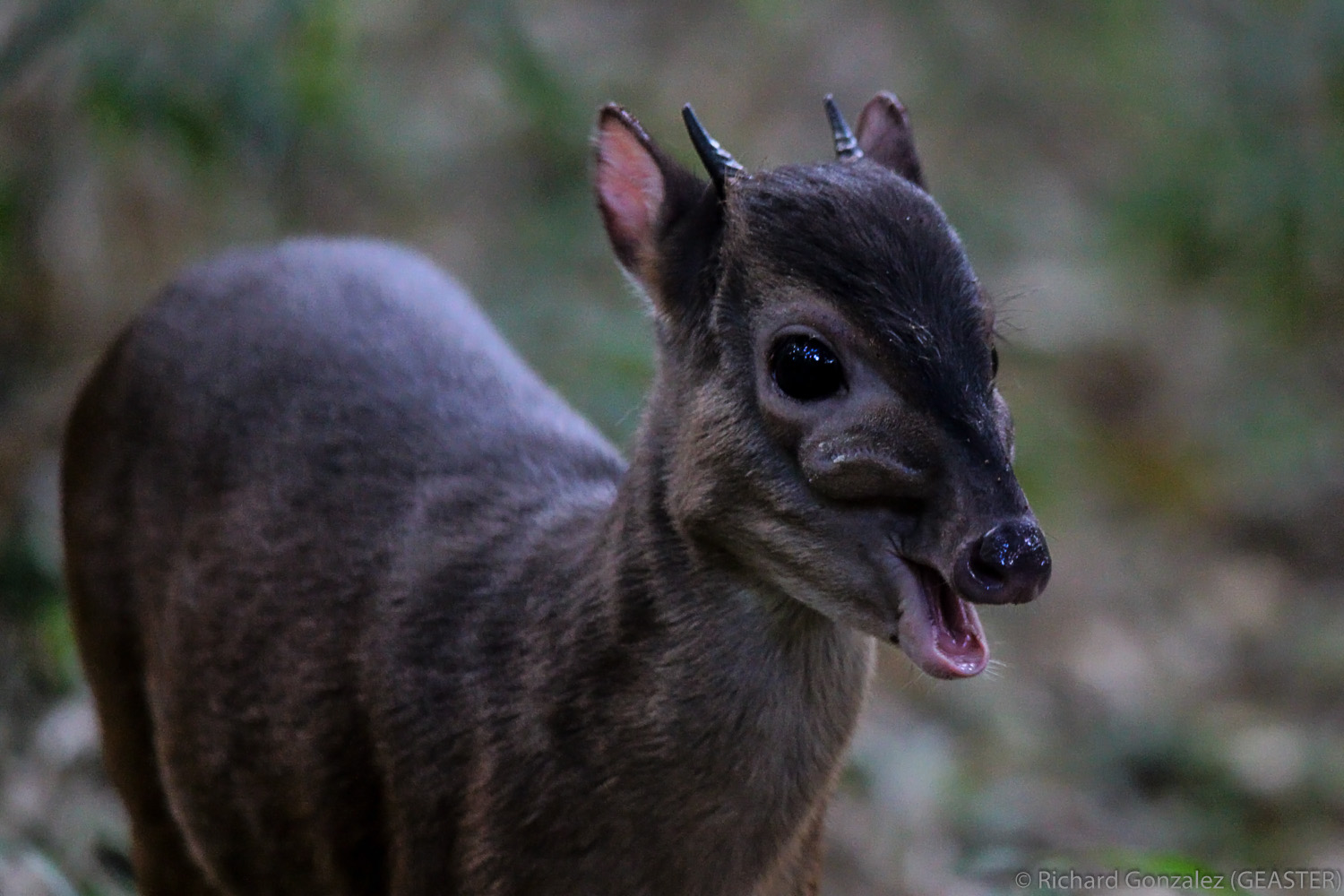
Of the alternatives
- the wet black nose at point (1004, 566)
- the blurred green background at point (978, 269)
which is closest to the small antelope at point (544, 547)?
the wet black nose at point (1004, 566)

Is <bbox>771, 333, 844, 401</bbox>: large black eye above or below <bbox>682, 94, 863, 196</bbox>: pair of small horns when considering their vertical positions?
below

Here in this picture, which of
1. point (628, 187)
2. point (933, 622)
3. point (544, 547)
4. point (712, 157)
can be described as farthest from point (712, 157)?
point (933, 622)

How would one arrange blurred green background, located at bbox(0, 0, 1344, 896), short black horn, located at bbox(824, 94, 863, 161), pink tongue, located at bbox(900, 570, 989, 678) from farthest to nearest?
1. blurred green background, located at bbox(0, 0, 1344, 896)
2. short black horn, located at bbox(824, 94, 863, 161)
3. pink tongue, located at bbox(900, 570, 989, 678)

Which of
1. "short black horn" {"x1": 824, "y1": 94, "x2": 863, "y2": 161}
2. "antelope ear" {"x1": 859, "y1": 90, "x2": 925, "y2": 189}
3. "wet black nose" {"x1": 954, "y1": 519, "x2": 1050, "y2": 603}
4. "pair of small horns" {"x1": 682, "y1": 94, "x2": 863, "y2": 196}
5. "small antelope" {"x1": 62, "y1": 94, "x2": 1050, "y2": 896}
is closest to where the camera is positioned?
"wet black nose" {"x1": 954, "y1": 519, "x2": 1050, "y2": 603}

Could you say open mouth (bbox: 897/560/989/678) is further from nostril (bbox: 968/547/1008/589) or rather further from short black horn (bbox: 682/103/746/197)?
short black horn (bbox: 682/103/746/197)

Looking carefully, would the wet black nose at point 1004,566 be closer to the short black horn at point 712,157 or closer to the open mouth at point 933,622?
the open mouth at point 933,622

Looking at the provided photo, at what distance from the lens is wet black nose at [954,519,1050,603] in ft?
8.99

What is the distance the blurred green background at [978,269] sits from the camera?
6.09 meters

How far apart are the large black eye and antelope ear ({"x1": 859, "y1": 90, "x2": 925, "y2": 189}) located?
0.78 m

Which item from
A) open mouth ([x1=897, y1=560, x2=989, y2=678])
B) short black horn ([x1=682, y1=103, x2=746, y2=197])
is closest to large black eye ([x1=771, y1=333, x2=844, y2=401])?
open mouth ([x1=897, y1=560, x2=989, y2=678])

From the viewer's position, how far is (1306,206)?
8062 mm

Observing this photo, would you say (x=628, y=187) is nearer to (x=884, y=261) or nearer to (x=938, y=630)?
(x=884, y=261)

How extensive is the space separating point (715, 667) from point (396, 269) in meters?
1.92

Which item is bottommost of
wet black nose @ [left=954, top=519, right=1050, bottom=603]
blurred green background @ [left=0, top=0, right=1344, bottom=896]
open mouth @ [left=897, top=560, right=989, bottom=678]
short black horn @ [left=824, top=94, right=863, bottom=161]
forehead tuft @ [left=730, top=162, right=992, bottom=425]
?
blurred green background @ [left=0, top=0, right=1344, bottom=896]
